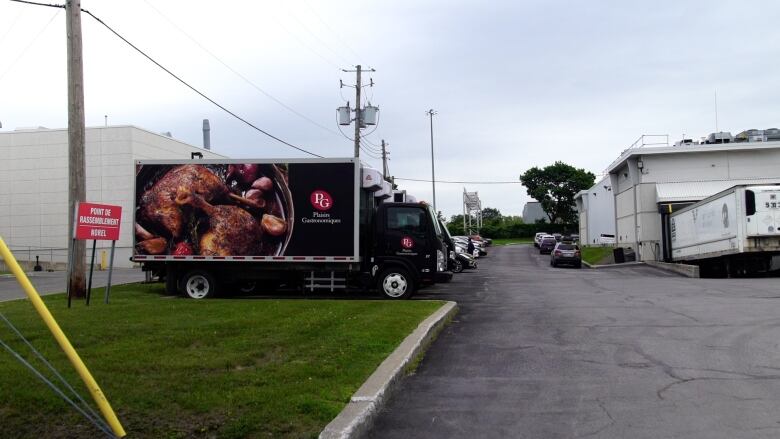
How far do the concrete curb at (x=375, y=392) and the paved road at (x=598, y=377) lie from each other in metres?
0.14

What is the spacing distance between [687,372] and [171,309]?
8750 mm

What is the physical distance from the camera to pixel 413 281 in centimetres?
1620

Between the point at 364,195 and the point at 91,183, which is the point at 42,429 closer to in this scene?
the point at 364,195

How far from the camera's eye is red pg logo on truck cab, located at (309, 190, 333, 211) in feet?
52.3

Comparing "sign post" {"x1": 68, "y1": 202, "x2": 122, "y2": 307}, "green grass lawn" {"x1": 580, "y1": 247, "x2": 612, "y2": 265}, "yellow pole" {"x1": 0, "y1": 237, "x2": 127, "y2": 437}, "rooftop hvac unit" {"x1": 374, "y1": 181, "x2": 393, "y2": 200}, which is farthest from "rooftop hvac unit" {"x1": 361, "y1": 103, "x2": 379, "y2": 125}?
"yellow pole" {"x1": 0, "y1": 237, "x2": 127, "y2": 437}

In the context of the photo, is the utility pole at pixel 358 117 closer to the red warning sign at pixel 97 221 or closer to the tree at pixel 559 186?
the red warning sign at pixel 97 221

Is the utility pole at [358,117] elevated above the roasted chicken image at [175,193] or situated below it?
above

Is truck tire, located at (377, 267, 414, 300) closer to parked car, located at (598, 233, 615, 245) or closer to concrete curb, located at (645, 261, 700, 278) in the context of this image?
concrete curb, located at (645, 261, 700, 278)

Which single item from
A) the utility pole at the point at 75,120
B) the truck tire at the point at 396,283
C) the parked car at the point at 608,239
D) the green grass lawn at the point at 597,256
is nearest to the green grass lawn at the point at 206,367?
the utility pole at the point at 75,120

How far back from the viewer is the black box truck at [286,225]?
1598 cm

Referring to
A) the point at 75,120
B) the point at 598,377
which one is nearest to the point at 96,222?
the point at 75,120

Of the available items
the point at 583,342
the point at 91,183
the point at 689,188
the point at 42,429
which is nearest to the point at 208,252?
the point at 583,342

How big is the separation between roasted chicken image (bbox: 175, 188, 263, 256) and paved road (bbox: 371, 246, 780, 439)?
5836 mm

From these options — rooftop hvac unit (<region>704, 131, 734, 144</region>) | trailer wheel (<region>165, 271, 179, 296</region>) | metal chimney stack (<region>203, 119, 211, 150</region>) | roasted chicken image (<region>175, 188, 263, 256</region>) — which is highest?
metal chimney stack (<region>203, 119, 211, 150</region>)
